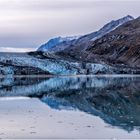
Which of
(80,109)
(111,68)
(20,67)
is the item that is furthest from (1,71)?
(80,109)

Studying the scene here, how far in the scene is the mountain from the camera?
109875 mm

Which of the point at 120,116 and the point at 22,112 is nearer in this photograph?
the point at 120,116

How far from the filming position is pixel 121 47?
12306 centimetres

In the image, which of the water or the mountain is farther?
the mountain

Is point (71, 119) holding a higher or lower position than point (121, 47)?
lower

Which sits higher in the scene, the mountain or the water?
the mountain

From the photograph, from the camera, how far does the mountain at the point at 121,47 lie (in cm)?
10988

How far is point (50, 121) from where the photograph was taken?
17.7 m

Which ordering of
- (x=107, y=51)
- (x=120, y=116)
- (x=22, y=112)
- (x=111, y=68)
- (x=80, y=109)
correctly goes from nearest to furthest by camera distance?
(x=120, y=116) < (x=22, y=112) < (x=80, y=109) < (x=111, y=68) < (x=107, y=51)

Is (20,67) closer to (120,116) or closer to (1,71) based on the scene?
(1,71)

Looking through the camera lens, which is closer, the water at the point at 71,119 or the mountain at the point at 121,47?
the water at the point at 71,119

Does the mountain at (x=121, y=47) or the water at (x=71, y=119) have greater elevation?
the mountain at (x=121, y=47)

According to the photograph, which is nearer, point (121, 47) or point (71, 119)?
point (71, 119)

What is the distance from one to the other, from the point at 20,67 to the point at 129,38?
192 ft
